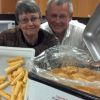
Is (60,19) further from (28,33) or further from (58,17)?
(28,33)

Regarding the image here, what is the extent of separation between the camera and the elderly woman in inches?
51.1

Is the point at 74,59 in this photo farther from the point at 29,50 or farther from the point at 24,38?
the point at 24,38

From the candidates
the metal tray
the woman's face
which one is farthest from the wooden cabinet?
the metal tray

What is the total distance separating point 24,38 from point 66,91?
0.86 m

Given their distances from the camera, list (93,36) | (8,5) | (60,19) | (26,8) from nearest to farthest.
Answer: (93,36) < (26,8) < (60,19) < (8,5)

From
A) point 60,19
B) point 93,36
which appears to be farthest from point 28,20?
point 93,36

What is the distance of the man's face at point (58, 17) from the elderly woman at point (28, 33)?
16 centimetres

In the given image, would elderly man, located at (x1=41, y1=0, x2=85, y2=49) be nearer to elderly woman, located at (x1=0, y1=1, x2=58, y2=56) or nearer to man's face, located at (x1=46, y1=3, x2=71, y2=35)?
man's face, located at (x1=46, y1=3, x2=71, y2=35)

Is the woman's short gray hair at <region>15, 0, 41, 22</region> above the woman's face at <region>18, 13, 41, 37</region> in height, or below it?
above

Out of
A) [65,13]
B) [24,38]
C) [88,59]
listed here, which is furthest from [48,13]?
[88,59]

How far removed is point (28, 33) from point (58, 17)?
301mm

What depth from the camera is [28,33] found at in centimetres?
132

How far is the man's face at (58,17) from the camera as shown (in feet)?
5.08

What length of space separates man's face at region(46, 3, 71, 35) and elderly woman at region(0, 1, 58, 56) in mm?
159
